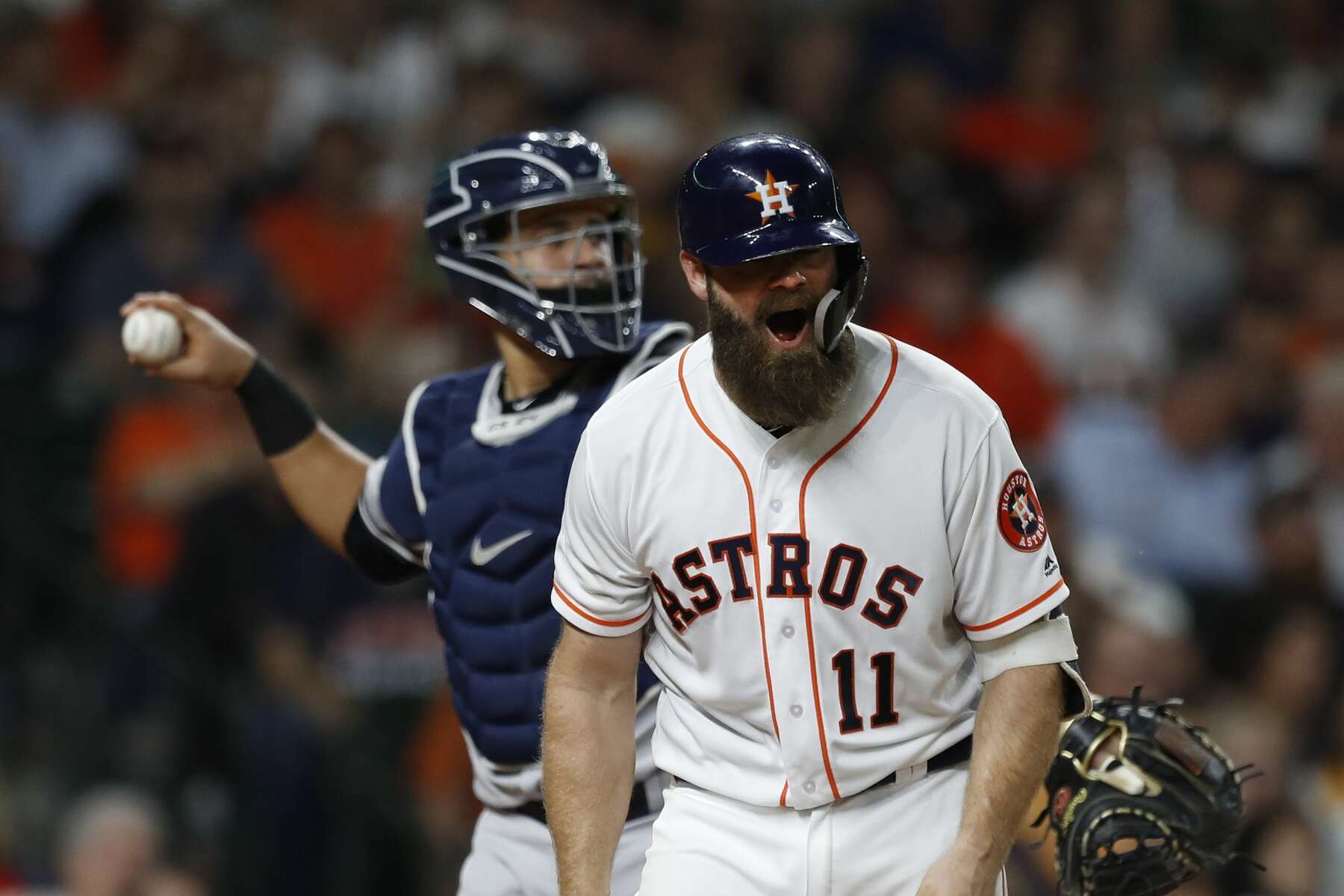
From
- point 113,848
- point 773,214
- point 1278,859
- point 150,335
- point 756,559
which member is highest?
point 773,214

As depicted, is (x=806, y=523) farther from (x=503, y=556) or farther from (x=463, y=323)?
(x=463, y=323)

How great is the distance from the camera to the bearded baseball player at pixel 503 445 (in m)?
3.16

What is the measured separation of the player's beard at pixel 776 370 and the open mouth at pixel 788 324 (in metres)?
0.01

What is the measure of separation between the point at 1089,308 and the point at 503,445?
419 centimetres

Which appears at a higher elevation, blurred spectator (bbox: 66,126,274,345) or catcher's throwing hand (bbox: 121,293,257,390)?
catcher's throwing hand (bbox: 121,293,257,390)

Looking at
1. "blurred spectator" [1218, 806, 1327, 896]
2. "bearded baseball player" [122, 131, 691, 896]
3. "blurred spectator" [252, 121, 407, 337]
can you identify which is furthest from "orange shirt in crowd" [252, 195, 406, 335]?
"blurred spectator" [1218, 806, 1327, 896]

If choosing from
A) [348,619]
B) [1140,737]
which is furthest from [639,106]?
[1140,737]

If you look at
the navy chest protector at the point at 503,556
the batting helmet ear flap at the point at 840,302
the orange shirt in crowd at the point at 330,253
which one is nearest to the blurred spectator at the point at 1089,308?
the orange shirt in crowd at the point at 330,253

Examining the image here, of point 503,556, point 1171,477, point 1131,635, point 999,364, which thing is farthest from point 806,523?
point 1171,477

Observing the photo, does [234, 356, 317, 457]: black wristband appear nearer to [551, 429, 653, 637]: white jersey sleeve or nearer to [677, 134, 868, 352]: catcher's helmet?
[551, 429, 653, 637]: white jersey sleeve

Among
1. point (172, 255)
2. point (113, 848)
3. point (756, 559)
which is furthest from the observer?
point (172, 255)

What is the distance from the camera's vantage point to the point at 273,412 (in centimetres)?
357

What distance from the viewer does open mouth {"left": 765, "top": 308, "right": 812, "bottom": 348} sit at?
244 cm

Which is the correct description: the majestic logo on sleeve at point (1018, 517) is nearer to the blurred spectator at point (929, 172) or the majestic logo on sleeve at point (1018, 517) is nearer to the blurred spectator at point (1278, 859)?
the blurred spectator at point (1278, 859)
